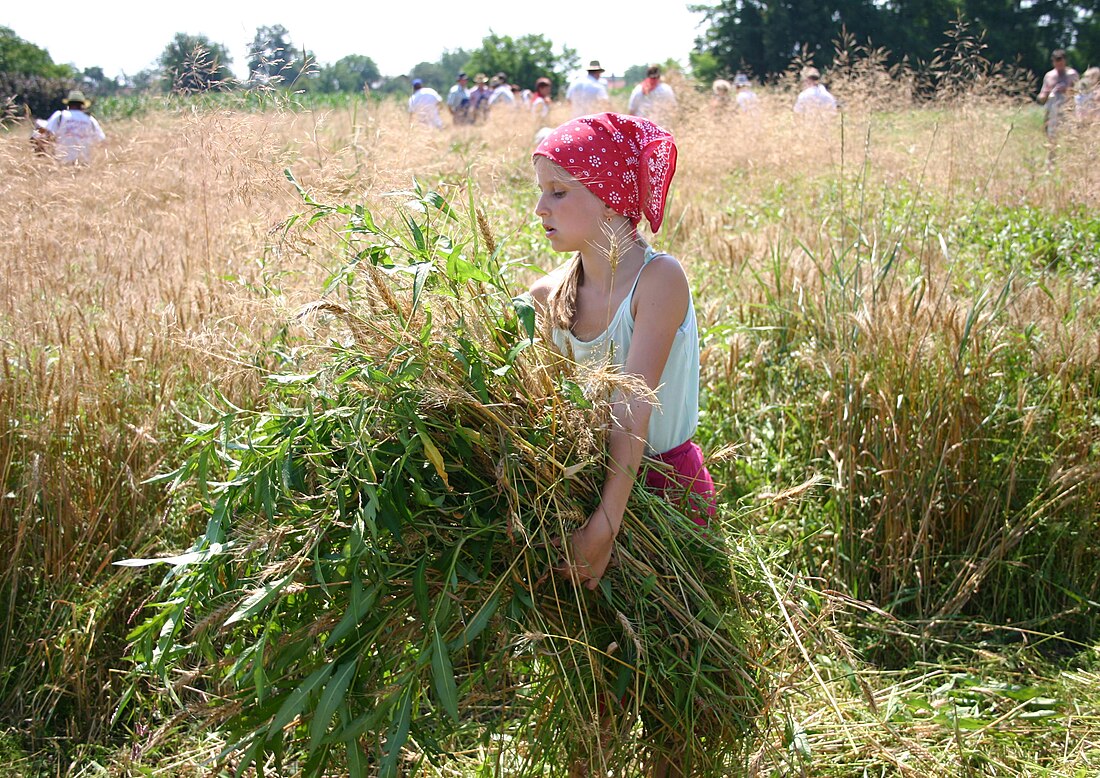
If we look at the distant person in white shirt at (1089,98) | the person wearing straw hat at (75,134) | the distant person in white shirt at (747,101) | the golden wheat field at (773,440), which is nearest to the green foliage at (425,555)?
the golden wheat field at (773,440)

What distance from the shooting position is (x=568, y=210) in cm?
212

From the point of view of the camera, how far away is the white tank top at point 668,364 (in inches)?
82.5

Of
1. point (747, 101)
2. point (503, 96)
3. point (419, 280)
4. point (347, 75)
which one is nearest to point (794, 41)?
point (503, 96)

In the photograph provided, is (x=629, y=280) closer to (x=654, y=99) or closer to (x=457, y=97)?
(x=654, y=99)

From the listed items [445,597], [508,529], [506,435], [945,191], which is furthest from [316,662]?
[945,191]

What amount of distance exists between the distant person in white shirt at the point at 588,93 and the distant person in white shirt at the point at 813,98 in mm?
3786

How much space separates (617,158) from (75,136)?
6285 mm

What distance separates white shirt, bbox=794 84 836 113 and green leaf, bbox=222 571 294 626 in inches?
220

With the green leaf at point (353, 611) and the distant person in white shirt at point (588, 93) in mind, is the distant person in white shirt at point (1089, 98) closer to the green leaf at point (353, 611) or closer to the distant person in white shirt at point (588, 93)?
the green leaf at point (353, 611)

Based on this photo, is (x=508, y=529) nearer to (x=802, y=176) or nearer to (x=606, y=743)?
(x=606, y=743)

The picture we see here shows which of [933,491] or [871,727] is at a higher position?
[933,491]

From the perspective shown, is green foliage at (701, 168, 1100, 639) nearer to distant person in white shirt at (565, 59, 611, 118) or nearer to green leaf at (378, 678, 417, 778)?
green leaf at (378, 678, 417, 778)

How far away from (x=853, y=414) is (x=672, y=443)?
4.82 feet

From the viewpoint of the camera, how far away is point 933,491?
3.23 m
